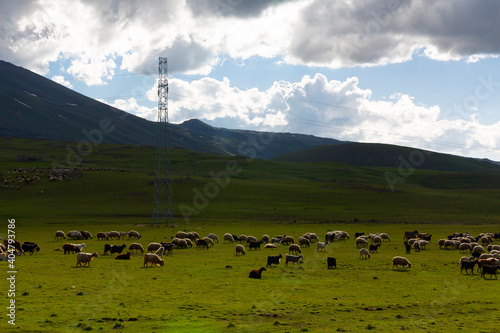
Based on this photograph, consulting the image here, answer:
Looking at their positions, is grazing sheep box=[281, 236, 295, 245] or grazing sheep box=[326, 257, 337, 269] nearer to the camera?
grazing sheep box=[326, 257, 337, 269]

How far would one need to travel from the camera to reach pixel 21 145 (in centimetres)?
19712

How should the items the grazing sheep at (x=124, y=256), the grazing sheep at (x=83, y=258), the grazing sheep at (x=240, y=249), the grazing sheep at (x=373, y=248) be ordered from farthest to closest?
1. the grazing sheep at (x=373, y=248)
2. the grazing sheep at (x=240, y=249)
3. the grazing sheep at (x=124, y=256)
4. the grazing sheep at (x=83, y=258)

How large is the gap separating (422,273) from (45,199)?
88124 millimetres

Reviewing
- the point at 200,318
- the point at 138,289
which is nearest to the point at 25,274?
the point at 138,289

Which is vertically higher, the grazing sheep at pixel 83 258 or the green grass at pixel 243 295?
the grazing sheep at pixel 83 258

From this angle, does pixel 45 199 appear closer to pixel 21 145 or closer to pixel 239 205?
pixel 239 205

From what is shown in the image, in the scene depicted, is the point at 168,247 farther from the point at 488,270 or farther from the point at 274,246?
the point at 488,270

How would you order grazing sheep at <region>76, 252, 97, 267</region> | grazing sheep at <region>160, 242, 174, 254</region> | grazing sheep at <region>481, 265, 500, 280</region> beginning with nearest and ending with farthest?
grazing sheep at <region>481, 265, 500, 280</region>, grazing sheep at <region>76, 252, 97, 267</region>, grazing sheep at <region>160, 242, 174, 254</region>

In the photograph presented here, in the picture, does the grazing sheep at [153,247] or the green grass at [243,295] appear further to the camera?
the grazing sheep at [153,247]

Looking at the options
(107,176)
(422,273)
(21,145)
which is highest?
(21,145)

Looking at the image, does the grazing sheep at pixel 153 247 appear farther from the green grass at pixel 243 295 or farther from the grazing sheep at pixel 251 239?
the grazing sheep at pixel 251 239

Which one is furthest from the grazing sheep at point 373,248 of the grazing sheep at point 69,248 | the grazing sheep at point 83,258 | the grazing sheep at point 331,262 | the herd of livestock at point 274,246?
the grazing sheep at point 69,248

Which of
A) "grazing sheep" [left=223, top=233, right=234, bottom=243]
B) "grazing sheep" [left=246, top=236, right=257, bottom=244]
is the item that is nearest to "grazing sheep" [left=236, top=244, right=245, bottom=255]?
"grazing sheep" [left=246, top=236, right=257, bottom=244]

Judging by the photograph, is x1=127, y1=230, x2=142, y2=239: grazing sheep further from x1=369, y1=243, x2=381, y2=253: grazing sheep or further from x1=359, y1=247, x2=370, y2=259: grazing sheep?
x1=359, y1=247, x2=370, y2=259: grazing sheep
